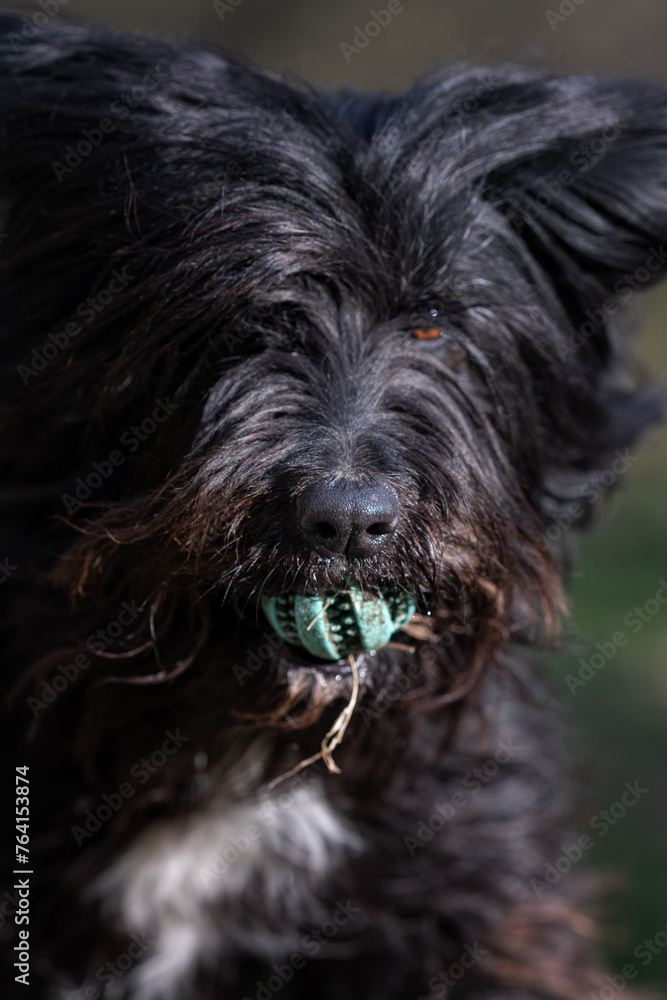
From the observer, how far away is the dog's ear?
234 cm

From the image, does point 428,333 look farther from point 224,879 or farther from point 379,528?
point 224,879

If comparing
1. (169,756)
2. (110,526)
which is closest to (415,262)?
(110,526)

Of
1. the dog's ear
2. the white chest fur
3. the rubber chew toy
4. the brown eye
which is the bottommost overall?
the white chest fur

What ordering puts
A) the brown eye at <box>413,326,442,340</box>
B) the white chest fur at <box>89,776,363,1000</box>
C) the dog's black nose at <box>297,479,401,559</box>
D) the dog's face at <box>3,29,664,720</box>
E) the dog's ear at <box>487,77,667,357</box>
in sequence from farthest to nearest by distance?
1. the white chest fur at <box>89,776,363,1000</box>
2. the dog's ear at <box>487,77,667,357</box>
3. the brown eye at <box>413,326,442,340</box>
4. the dog's face at <box>3,29,664,720</box>
5. the dog's black nose at <box>297,479,401,559</box>

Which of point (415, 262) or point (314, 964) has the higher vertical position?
point (415, 262)

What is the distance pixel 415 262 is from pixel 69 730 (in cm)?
124

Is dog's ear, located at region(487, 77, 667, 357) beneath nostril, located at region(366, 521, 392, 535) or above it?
above

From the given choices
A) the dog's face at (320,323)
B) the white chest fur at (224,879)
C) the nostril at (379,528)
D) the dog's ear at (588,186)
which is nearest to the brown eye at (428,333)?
the dog's face at (320,323)

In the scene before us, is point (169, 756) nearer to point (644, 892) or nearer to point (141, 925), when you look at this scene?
point (141, 925)

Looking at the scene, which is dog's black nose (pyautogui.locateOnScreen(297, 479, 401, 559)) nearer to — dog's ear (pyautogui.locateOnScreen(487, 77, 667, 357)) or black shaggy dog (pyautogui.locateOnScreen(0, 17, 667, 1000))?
black shaggy dog (pyautogui.locateOnScreen(0, 17, 667, 1000))

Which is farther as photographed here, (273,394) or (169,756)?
(169,756)

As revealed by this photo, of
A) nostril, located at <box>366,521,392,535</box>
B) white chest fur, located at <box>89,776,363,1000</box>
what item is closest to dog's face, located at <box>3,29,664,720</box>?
nostril, located at <box>366,521,392,535</box>

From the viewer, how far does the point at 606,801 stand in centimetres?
405

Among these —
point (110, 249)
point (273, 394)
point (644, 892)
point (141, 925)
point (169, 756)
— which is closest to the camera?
point (273, 394)
